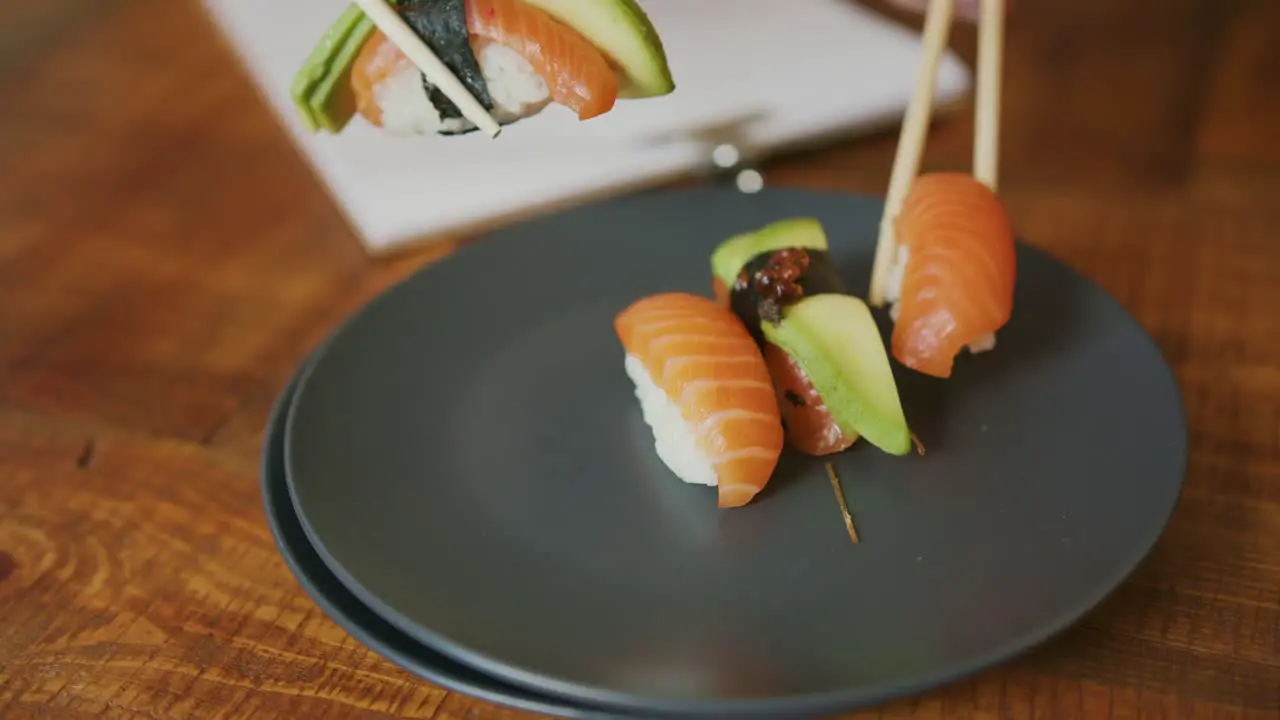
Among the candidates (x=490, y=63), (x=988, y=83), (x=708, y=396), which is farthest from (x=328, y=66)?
(x=988, y=83)

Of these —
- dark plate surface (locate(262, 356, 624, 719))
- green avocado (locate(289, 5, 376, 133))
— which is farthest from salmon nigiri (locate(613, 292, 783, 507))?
green avocado (locate(289, 5, 376, 133))

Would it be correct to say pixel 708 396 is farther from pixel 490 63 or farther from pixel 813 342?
pixel 490 63

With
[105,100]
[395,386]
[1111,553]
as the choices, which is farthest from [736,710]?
[105,100]

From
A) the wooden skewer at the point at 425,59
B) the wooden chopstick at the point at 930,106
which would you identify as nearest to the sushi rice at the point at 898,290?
the wooden chopstick at the point at 930,106

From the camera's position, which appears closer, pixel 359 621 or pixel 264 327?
pixel 359 621

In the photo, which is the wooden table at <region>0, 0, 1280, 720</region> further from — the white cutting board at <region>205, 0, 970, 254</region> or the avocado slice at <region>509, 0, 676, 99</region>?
the avocado slice at <region>509, 0, 676, 99</region>

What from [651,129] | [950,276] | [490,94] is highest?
[490,94]

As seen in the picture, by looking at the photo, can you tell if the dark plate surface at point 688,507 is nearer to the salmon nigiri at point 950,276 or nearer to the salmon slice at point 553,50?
the salmon nigiri at point 950,276
